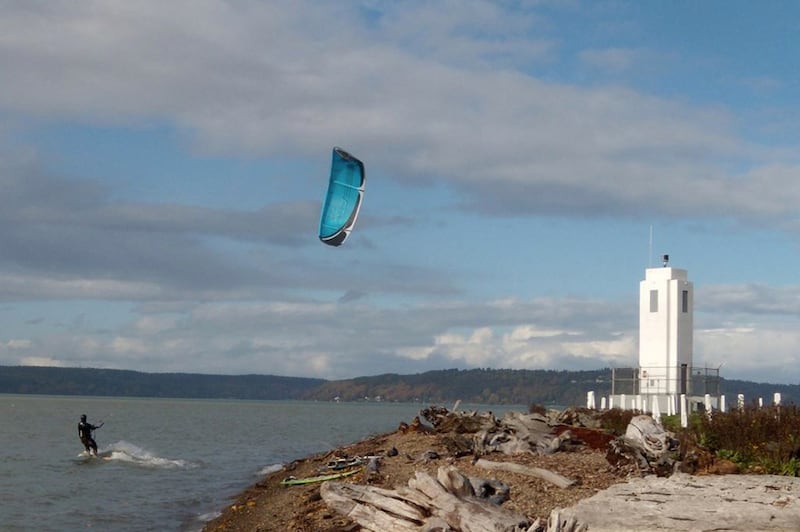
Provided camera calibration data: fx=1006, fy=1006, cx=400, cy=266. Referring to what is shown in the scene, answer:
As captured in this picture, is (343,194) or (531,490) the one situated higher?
(343,194)

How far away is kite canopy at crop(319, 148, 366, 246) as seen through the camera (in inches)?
712

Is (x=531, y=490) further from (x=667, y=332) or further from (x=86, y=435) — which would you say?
(x=86, y=435)

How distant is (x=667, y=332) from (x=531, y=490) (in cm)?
2223

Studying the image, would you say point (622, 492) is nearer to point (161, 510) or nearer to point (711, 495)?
point (711, 495)

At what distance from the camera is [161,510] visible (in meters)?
23.3

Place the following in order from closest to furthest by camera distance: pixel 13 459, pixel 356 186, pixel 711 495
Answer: pixel 711 495 < pixel 356 186 < pixel 13 459

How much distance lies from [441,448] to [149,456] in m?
22.8

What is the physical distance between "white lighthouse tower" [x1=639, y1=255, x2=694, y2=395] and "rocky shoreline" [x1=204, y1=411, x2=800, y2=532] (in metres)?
11.8

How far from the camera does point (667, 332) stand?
34.6 m

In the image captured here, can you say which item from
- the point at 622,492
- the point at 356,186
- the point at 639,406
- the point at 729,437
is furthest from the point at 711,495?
the point at 639,406

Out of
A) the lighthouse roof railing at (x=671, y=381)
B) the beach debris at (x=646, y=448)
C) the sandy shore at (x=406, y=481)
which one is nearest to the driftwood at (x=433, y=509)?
the sandy shore at (x=406, y=481)

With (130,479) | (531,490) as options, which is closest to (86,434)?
(130,479)

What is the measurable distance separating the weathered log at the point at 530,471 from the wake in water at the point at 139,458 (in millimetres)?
21765

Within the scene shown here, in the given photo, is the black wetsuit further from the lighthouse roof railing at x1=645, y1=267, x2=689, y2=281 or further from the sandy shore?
the lighthouse roof railing at x1=645, y1=267, x2=689, y2=281
